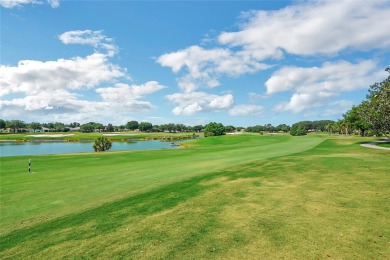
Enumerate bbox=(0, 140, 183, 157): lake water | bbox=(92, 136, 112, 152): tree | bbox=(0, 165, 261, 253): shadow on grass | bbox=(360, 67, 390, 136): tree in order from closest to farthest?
bbox=(0, 165, 261, 253): shadow on grass
bbox=(360, 67, 390, 136): tree
bbox=(92, 136, 112, 152): tree
bbox=(0, 140, 183, 157): lake water

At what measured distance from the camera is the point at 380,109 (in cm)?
2936

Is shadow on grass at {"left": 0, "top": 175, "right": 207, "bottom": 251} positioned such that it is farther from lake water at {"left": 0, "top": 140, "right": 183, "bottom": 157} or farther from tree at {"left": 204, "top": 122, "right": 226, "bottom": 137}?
tree at {"left": 204, "top": 122, "right": 226, "bottom": 137}

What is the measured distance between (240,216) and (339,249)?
3.40 metres

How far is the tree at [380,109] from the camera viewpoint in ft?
95.5

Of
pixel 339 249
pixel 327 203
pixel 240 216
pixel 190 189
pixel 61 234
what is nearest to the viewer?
pixel 339 249

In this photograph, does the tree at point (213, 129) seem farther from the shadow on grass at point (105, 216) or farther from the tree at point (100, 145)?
the shadow on grass at point (105, 216)

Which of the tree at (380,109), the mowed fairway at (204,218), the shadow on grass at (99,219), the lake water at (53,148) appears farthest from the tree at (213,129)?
the shadow on grass at (99,219)

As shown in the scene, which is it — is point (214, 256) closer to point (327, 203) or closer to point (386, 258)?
point (386, 258)

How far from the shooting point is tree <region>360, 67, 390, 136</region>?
95.5 ft

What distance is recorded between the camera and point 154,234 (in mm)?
8352

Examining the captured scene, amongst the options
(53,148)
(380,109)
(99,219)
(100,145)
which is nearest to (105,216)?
(99,219)

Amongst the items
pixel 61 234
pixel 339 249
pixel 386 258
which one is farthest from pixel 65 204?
pixel 386 258

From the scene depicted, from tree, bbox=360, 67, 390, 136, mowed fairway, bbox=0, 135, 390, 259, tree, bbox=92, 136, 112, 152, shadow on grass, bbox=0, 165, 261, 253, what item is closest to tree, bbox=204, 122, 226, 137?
tree, bbox=92, 136, 112, 152

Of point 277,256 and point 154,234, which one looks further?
point 154,234
